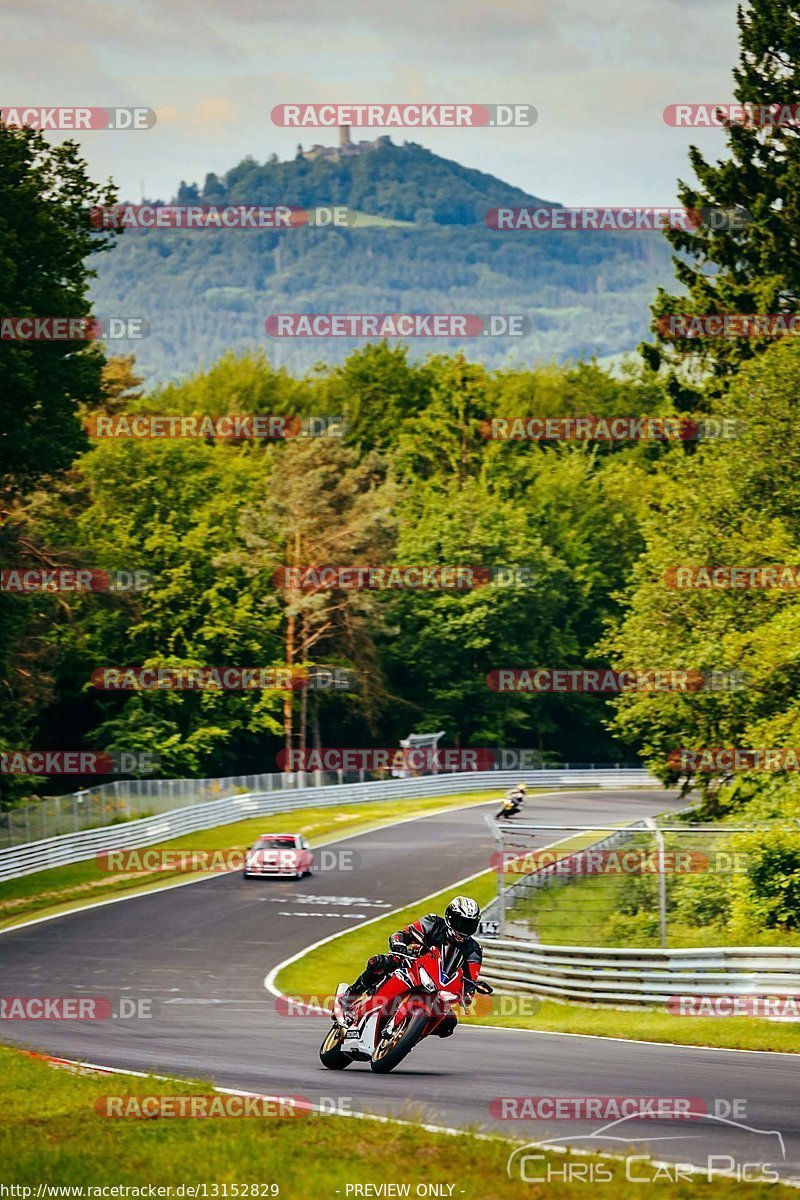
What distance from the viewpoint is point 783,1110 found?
13.0 metres

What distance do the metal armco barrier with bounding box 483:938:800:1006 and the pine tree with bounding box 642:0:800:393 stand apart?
29.5 metres

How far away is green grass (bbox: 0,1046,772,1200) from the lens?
33.2 ft

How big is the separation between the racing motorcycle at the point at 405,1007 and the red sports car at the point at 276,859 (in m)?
29.9

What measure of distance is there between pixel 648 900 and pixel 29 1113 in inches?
558

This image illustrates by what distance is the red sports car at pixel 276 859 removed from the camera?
4444 cm

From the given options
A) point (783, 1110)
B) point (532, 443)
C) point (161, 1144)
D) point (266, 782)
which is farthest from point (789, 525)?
point (532, 443)

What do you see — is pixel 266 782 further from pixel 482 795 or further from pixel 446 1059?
pixel 446 1059

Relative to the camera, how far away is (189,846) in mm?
52344

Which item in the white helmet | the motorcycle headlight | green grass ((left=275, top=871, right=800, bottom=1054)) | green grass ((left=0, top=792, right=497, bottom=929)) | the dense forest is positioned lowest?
green grass ((left=0, top=792, right=497, bottom=929))

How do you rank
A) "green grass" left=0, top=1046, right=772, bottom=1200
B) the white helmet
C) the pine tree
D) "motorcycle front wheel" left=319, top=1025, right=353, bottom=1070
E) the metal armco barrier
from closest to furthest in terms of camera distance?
"green grass" left=0, top=1046, right=772, bottom=1200, the white helmet, "motorcycle front wheel" left=319, top=1025, right=353, bottom=1070, the metal armco barrier, the pine tree

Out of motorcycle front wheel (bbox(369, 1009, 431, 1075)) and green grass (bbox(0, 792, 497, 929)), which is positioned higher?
motorcycle front wheel (bbox(369, 1009, 431, 1075))

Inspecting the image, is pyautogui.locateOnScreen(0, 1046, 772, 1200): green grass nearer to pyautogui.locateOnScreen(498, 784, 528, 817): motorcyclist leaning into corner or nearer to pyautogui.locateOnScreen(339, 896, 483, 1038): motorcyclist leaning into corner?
pyautogui.locateOnScreen(339, 896, 483, 1038): motorcyclist leaning into corner

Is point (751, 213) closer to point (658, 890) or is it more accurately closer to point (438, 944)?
point (658, 890)

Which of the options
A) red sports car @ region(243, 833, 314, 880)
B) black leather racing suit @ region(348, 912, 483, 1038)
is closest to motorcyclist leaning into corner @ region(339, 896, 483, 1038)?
black leather racing suit @ region(348, 912, 483, 1038)
